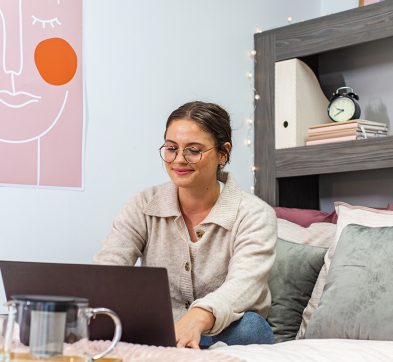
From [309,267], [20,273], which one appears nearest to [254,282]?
[309,267]

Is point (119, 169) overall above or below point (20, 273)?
above

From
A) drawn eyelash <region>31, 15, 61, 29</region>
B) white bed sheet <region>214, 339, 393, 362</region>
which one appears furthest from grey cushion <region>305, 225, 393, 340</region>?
drawn eyelash <region>31, 15, 61, 29</region>

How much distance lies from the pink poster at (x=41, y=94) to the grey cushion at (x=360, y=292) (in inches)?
39.4

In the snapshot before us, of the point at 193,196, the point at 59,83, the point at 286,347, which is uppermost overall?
the point at 59,83

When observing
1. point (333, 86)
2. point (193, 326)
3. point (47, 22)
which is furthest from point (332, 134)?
point (193, 326)

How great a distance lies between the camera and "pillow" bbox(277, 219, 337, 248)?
272 cm

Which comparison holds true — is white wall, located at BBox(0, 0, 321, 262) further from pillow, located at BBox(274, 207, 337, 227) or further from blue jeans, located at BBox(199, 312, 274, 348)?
blue jeans, located at BBox(199, 312, 274, 348)

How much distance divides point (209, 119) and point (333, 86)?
52.1 inches

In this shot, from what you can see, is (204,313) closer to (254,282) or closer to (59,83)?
(254,282)

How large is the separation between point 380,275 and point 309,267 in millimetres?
416

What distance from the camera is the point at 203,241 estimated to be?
7.36 ft

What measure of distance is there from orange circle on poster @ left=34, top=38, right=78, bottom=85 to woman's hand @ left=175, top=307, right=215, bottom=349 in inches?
46.2

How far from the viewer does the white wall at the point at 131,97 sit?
2697mm

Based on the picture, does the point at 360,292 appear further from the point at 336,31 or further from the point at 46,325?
the point at 336,31
